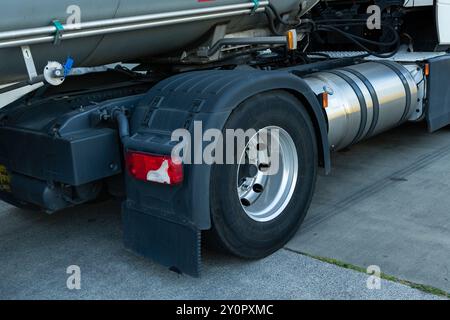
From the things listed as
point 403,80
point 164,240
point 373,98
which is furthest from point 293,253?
point 403,80

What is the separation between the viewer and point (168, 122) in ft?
9.53

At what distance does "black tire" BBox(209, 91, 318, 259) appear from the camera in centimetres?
294

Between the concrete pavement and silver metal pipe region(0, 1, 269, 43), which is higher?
silver metal pipe region(0, 1, 269, 43)

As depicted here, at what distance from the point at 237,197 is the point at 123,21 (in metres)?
1.19

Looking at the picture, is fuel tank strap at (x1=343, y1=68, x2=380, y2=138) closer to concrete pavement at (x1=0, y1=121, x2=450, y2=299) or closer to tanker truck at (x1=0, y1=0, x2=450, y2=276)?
tanker truck at (x1=0, y1=0, x2=450, y2=276)

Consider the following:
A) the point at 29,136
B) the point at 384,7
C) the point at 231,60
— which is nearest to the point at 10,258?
the point at 29,136

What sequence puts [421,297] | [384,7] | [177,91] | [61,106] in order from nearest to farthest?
[421,297] < [177,91] < [61,106] < [384,7]

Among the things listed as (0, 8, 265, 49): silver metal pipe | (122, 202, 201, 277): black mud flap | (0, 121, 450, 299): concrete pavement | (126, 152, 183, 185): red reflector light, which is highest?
(0, 8, 265, 49): silver metal pipe

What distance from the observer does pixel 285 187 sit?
347 cm

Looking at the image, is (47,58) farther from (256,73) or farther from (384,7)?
(384,7)

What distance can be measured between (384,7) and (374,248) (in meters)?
3.08

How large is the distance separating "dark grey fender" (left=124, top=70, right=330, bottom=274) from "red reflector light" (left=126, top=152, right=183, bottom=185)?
0.04 meters

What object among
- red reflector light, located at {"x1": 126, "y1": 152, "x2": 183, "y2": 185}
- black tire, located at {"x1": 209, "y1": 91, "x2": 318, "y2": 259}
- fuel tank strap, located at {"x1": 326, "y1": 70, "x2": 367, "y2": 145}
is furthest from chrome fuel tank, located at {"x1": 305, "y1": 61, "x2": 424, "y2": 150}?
red reflector light, located at {"x1": 126, "y1": 152, "x2": 183, "y2": 185}

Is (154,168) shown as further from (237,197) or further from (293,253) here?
(293,253)
